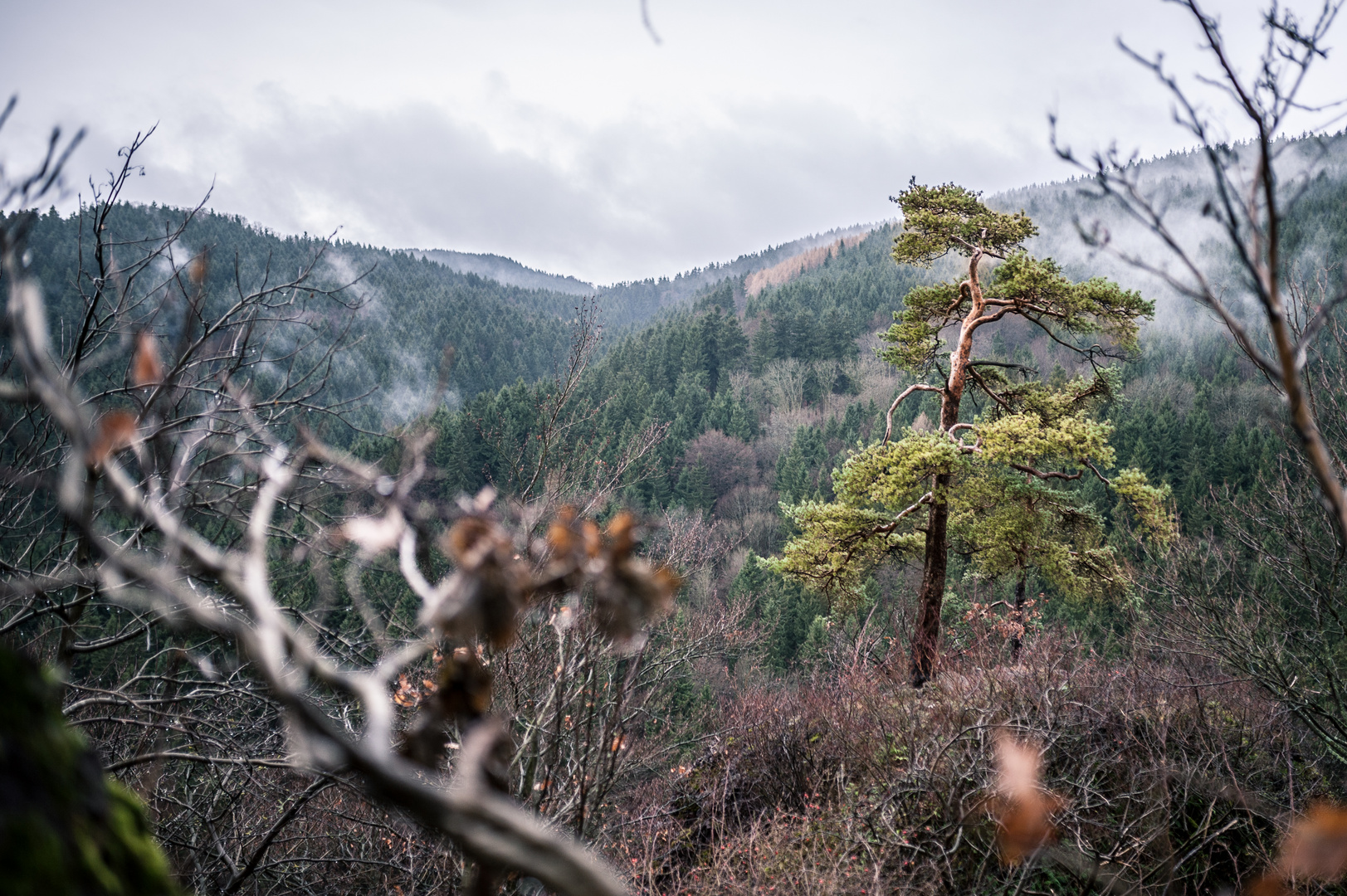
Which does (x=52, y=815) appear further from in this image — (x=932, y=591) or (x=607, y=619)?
(x=932, y=591)

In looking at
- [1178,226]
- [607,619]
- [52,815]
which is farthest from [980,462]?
[1178,226]

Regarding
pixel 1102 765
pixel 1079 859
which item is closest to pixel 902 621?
pixel 1102 765

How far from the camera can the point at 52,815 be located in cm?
55

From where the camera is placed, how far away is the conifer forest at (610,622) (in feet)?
2.40

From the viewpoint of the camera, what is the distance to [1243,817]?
6191 millimetres

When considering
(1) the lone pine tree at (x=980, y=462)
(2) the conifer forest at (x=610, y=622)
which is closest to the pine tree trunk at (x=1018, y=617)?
(2) the conifer forest at (x=610, y=622)

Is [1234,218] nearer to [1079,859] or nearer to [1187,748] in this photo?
[1079,859]

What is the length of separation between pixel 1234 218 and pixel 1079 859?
6.18 m

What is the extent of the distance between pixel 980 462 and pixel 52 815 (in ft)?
35.7

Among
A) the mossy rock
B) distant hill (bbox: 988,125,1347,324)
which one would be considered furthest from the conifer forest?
distant hill (bbox: 988,125,1347,324)

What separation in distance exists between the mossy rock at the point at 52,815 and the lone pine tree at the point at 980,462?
8978 mm

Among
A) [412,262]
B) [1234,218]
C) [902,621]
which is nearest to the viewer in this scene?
[1234,218]

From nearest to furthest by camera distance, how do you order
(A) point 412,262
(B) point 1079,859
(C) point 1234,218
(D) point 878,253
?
(C) point 1234,218 → (B) point 1079,859 → (D) point 878,253 → (A) point 412,262

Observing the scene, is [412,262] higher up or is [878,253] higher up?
[412,262]
